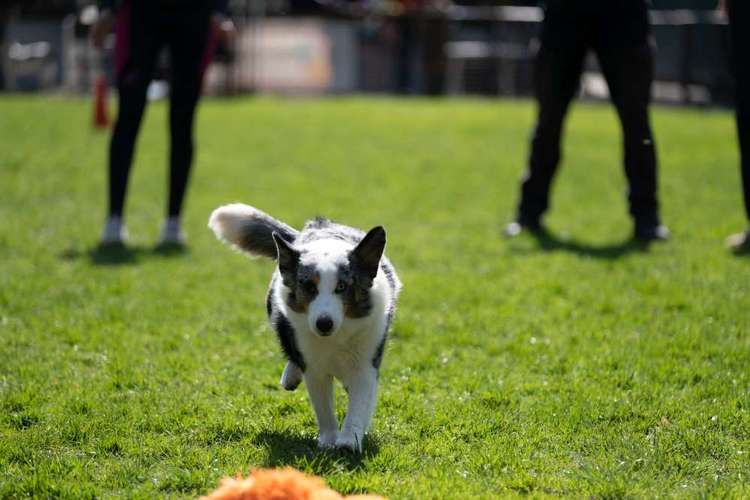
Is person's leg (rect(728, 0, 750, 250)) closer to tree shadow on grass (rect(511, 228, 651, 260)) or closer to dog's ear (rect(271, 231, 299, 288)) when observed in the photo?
tree shadow on grass (rect(511, 228, 651, 260))

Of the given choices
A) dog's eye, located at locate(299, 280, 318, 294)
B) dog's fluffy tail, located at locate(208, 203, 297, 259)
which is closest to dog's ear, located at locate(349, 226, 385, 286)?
dog's eye, located at locate(299, 280, 318, 294)

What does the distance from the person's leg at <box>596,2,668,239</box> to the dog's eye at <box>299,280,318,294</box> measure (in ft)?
15.2

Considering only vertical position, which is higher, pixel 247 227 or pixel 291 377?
pixel 247 227

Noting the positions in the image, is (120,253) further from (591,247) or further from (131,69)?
(591,247)

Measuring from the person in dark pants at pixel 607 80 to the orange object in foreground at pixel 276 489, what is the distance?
5365mm

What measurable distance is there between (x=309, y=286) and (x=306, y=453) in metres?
0.68

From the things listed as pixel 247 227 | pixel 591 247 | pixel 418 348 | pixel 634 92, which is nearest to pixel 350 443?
pixel 247 227

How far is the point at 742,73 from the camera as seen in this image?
7027 millimetres

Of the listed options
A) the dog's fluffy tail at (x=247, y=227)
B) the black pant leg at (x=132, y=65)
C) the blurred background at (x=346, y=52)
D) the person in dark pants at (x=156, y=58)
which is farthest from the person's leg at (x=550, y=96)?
the blurred background at (x=346, y=52)

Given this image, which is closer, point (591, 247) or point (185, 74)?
point (185, 74)

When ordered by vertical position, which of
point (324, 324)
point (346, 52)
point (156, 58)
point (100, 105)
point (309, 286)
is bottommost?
point (324, 324)

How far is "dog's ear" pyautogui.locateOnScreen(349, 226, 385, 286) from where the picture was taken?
402 centimetres

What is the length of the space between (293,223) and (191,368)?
369cm

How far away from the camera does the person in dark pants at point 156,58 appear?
738 centimetres
